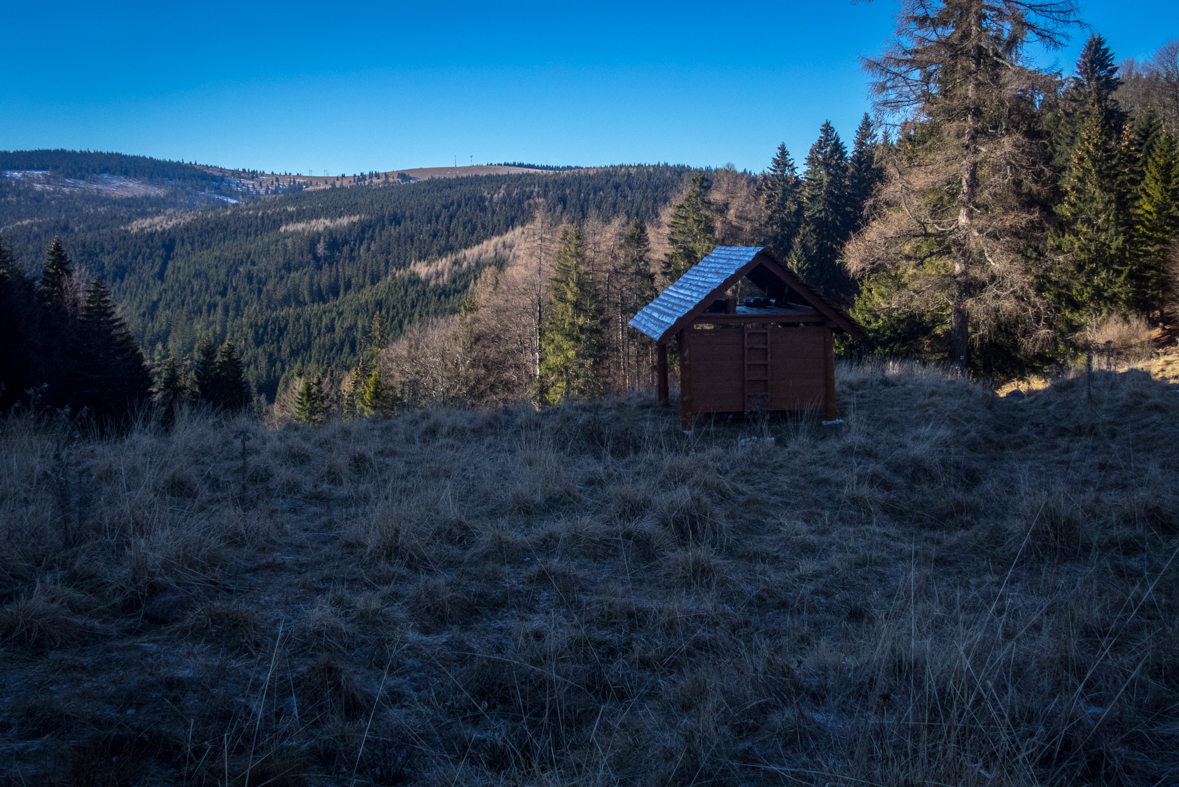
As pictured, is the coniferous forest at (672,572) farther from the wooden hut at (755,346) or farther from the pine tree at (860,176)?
the pine tree at (860,176)

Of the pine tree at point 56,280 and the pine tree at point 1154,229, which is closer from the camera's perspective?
the pine tree at point 1154,229

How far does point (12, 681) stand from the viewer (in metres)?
3.02

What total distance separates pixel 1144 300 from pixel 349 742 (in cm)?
2933

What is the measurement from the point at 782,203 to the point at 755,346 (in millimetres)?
43450

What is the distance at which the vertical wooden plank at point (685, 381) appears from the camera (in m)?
10.4

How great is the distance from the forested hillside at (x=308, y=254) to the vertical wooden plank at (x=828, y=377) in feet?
284

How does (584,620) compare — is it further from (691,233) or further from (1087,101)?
(691,233)

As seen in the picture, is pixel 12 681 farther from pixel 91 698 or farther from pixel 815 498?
pixel 815 498

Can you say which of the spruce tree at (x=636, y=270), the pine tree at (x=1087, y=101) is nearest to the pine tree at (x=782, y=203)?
the spruce tree at (x=636, y=270)

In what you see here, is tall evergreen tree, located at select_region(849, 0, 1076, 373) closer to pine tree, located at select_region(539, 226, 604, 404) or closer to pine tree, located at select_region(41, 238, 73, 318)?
pine tree, located at select_region(539, 226, 604, 404)

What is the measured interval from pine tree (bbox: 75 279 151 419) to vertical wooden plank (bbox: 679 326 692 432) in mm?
21717

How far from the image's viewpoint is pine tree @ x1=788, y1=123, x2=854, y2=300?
121 feet

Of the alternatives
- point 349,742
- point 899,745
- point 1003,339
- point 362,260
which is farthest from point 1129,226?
point 362,260

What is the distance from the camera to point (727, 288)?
33.2 feet
